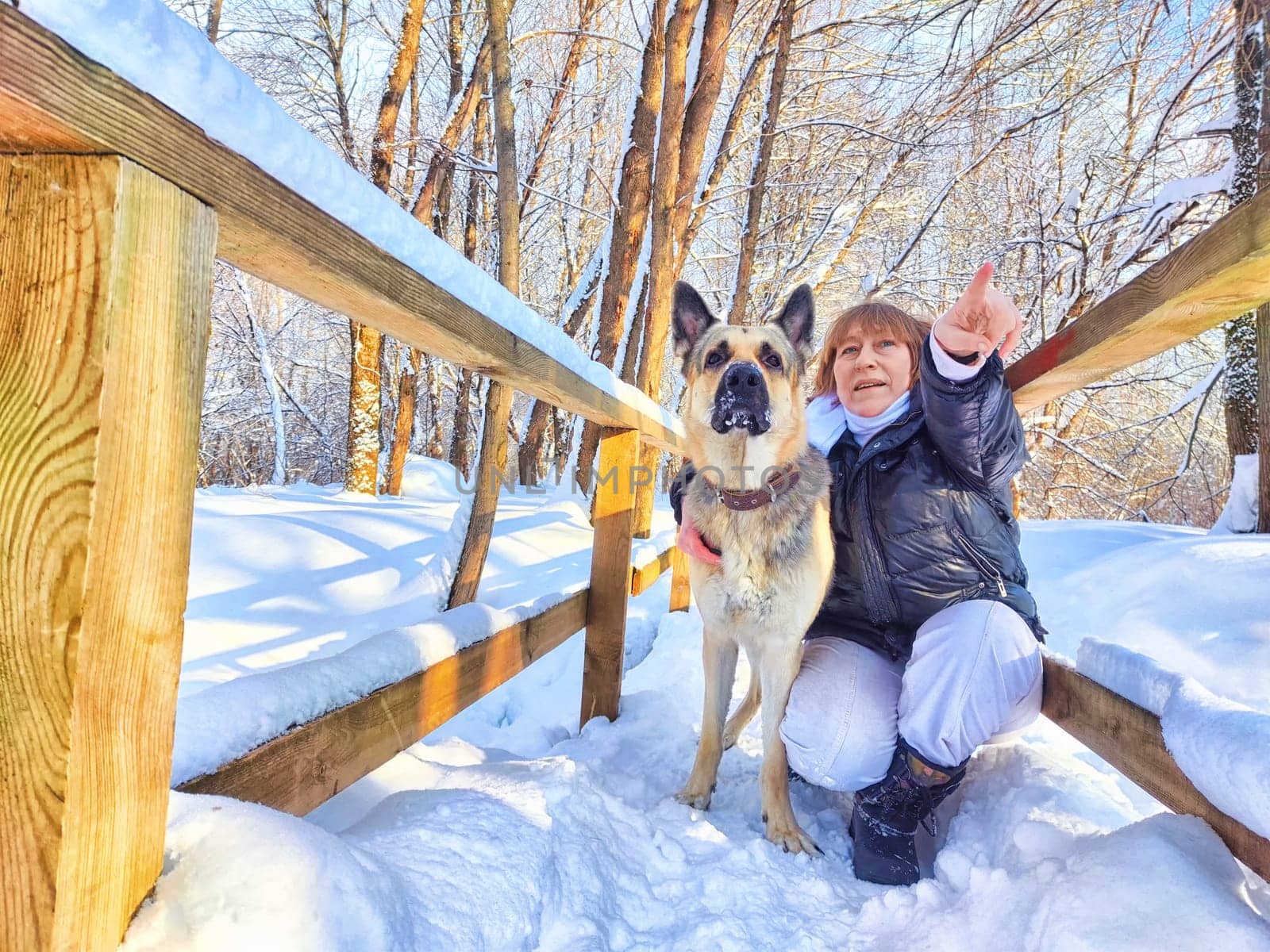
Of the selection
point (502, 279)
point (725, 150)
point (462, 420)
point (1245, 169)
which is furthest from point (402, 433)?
point (1245, 169)

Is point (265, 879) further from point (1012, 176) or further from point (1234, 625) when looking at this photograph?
point (1012, 176)

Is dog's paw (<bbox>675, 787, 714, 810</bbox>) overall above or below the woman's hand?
below

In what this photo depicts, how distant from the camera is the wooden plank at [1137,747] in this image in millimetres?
1039

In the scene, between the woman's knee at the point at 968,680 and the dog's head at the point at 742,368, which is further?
the dog's head at the point at 742,368

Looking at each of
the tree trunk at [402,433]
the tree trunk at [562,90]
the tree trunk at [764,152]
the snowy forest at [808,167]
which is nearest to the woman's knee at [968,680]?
the snowy forest at [808,167]

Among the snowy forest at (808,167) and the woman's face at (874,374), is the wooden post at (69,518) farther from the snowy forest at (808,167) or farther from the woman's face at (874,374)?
the woman's face at (874,374)

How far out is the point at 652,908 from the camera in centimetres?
142

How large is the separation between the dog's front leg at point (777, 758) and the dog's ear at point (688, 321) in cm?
134

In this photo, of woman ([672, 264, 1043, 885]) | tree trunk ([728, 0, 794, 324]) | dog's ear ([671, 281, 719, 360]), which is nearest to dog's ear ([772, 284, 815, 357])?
dog's ear ([671, 281, 719, 360])

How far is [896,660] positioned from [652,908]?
1058 millimetres

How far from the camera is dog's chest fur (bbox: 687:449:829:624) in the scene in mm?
1965

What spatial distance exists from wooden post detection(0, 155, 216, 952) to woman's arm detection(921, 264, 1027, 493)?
1.63 m

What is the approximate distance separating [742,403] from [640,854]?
54.9 inches

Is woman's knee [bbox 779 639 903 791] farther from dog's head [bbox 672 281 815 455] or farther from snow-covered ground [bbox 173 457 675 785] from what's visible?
snow-covered ground [bbox 173 457 675 785]
